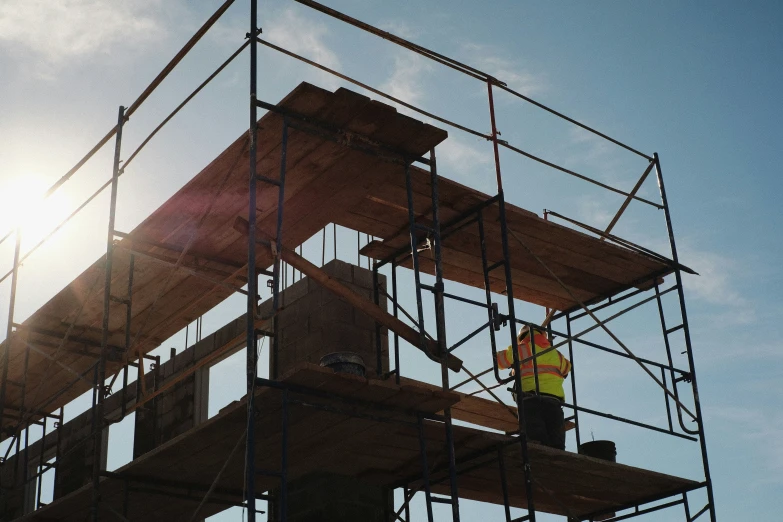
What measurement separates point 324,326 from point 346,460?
1.70 m

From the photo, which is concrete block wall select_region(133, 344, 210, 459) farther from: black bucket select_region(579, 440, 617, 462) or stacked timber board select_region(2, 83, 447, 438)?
black bucket select_region(579, 440, 617, 462)

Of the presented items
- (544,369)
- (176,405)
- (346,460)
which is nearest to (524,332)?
(544,369)

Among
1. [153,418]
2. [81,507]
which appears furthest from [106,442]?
[81,507]

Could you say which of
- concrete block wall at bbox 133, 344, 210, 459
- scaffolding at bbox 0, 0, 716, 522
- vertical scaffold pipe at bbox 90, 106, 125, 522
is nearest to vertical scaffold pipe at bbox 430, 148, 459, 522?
scaffolding at bbox 0, 0, 716, 522

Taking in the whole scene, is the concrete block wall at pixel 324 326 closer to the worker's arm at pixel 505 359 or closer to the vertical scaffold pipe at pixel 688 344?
the worker's arm at pixel 505 359

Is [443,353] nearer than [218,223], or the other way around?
[443,353]

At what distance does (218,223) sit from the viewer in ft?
34.5

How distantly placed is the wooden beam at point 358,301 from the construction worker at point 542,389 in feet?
5.70

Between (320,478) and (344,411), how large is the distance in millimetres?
2446

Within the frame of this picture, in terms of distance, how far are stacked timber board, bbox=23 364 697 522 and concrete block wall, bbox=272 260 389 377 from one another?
1398 millimetres

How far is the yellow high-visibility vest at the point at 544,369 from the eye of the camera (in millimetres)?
11547

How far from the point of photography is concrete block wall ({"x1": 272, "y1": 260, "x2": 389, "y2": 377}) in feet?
37.8

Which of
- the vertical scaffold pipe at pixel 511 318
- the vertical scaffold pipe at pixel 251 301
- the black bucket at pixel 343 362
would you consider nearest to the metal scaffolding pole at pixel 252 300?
the vertical scaffold pipe at pixel 251 301

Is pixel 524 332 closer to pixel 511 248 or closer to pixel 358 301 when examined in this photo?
pixel 511 248
